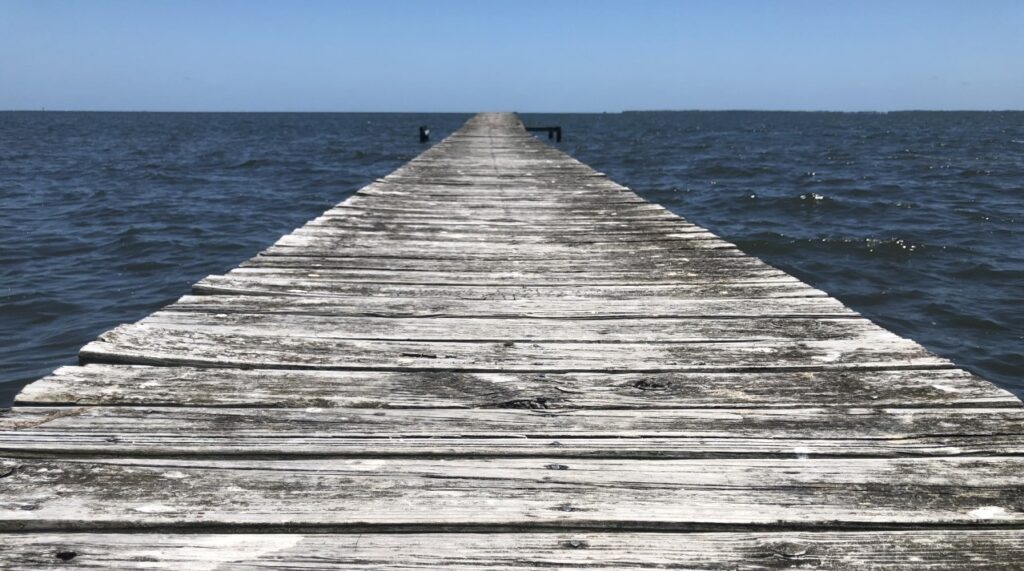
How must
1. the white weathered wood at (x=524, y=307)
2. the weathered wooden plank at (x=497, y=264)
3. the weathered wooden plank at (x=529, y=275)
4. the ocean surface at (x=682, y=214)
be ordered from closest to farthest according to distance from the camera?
the white weathered wood at (x=524, y=307) < the weathered wooden plank at (x=529, y=275) < the weathered wooden plank at (x=497, y=264) < the ocean surface at (x=682, y=214)

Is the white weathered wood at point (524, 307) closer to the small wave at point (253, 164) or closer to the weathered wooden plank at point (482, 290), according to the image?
the weathered wooden plank at point (482, 290)

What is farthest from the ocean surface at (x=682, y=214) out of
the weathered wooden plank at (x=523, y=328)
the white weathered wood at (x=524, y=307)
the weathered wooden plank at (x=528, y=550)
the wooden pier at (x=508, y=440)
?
the weathered wooden plank at (x=528, y=550)

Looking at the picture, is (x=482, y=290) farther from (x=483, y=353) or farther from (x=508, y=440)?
(x=508, y=440)

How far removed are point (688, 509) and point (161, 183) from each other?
63.2ft

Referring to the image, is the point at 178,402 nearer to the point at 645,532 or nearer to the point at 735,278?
the point at 645,532

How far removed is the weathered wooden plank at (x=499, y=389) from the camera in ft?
6.68

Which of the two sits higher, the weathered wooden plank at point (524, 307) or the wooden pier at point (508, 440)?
the weathered wooden plank at point (524, 307)

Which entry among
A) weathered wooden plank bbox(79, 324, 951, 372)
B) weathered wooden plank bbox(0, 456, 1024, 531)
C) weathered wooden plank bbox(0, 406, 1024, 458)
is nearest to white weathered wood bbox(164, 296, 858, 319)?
weathered wooden plank bbox(79, 324, 951, 372)

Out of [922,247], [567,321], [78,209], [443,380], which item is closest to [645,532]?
[443,380]

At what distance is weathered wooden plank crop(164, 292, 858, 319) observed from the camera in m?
2.89

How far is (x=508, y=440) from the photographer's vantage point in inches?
73.5

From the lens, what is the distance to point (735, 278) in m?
3.48

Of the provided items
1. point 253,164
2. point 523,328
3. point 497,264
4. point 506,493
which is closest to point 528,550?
point 506,493

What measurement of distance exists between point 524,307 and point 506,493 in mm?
1457
